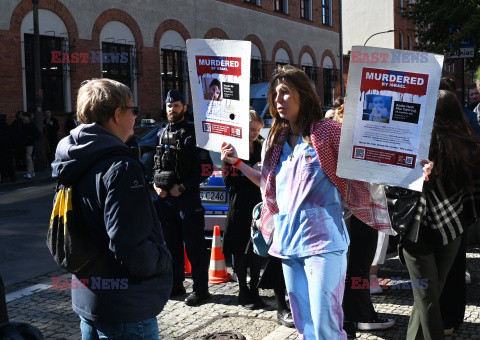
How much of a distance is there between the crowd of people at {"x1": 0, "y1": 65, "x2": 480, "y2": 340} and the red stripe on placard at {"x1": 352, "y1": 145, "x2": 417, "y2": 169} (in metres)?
0.11

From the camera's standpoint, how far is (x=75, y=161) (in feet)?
8.96

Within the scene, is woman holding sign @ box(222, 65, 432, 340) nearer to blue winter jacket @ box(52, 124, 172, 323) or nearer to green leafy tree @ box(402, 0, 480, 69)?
blue winter jacket @ box(52, 124, 172, 323)

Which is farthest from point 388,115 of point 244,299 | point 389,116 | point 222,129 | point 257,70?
point 257,70

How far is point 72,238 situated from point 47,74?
20.4m

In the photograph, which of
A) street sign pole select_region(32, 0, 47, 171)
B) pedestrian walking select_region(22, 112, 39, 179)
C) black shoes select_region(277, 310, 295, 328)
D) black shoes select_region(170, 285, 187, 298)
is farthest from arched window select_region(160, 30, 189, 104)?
black shoes select_region(277, 310, 295, 328)

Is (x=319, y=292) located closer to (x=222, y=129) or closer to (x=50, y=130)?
(x=222, y=129)

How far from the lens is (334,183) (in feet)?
11.5

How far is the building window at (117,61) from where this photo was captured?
934 inches

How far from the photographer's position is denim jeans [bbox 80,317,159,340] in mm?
2738

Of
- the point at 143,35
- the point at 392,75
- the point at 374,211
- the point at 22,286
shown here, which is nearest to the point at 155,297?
the point at 374,211

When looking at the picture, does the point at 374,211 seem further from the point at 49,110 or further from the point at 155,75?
the point at 155,75

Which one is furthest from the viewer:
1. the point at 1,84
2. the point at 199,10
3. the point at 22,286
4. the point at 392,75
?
the point at 199,10

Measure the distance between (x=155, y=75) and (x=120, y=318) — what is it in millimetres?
23577

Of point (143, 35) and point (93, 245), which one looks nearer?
point (93, 245)
